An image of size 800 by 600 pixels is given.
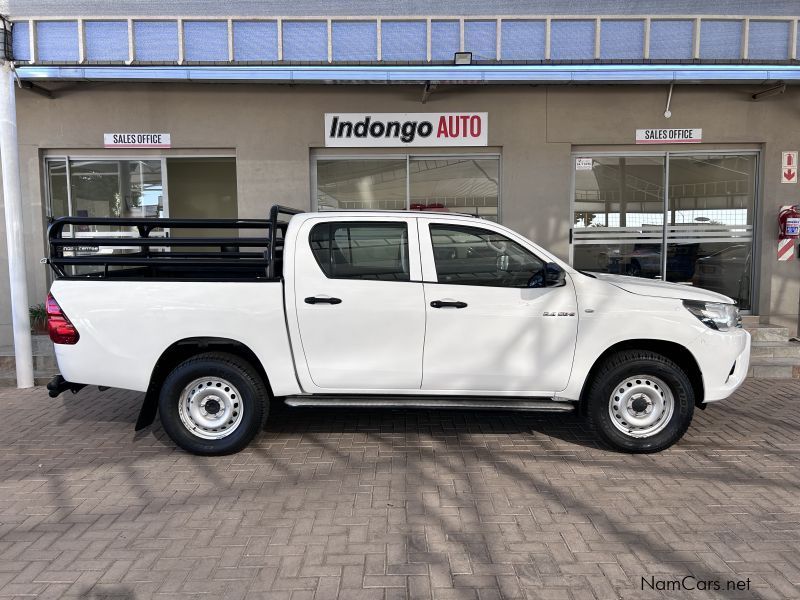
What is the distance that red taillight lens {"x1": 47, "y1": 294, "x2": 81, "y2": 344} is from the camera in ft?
15.5

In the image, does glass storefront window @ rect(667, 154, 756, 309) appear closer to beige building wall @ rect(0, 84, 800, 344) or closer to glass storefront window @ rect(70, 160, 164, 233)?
beige building wall @ rect(0, 84, 800, 344)

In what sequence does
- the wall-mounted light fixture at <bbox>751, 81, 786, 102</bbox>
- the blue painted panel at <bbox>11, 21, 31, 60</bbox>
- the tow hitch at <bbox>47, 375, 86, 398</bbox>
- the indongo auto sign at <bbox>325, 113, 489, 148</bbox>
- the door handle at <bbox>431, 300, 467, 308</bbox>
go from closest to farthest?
1. the door handle at <bbox>431, 300, 467, 308</bbox>
2. the tow hitch at <bbox>47, 375, 86, 398</bbox>
3. the blue painted panel at <bbox>11, 21, 31, 60</bbox>
4. the wall-mounted light fixture at <bbox>751, 81, 786, 102</bbox>
5. the indongo auto sign at <bbox>325, 113, 489, 148</bbox>

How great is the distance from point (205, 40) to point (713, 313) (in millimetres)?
7260

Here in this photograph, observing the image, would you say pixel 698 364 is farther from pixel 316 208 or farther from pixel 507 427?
pixel 316 208

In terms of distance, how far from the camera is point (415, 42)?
27.0 ft

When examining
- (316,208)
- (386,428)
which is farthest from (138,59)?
(386,428)

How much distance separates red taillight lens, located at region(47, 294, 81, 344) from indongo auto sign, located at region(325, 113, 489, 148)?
528 centimetres

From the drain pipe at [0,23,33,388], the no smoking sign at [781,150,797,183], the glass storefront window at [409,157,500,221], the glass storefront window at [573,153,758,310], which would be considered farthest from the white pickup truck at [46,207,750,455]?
the no smoking sign at [781,150,797,183]

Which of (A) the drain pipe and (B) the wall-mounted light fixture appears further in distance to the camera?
(B) the wall-mounted light fixture

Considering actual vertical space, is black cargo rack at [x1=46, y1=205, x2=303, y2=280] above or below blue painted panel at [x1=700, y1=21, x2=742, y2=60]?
below

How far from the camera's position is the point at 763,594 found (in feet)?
9.79

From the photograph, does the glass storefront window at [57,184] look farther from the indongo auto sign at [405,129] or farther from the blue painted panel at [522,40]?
the blue painted panel at [522,40]

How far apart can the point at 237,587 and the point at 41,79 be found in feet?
26.0

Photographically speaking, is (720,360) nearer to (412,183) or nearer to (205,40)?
(412,183)
